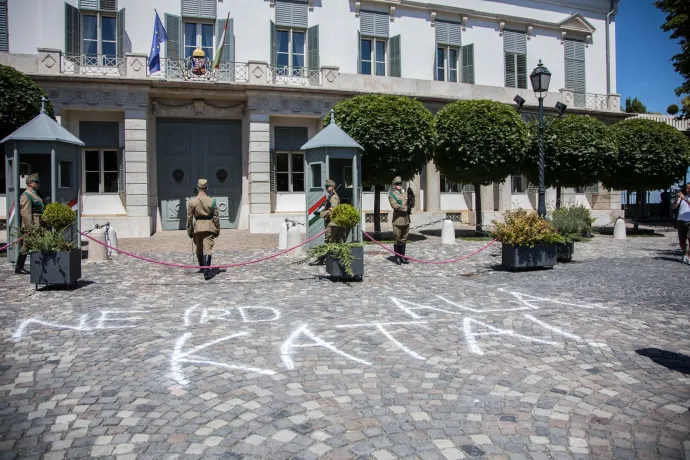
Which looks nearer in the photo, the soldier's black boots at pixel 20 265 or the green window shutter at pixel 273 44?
the soldier's black boots at pixel 20 265

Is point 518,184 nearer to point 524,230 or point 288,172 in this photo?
point 288,172

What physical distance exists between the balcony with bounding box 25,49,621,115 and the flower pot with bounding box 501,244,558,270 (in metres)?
11.9

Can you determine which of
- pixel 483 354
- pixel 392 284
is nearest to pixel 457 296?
pixel 392 284

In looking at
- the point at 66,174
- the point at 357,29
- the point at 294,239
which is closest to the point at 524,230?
the point at 294,239

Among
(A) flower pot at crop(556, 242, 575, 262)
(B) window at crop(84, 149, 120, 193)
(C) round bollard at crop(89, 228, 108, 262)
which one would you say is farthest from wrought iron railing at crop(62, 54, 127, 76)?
(A) flower pot at crop(556, 242, 575, 262)

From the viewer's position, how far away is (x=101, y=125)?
20172 mm

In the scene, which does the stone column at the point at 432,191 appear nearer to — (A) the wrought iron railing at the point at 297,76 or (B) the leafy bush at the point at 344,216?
(A) the wrought iron railing at the point at 297,76

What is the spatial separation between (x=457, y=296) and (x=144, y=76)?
15203mm

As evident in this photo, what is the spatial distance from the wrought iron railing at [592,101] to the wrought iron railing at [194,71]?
1655 cm

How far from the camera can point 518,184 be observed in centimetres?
2667

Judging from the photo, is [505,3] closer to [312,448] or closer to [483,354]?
[483,354]

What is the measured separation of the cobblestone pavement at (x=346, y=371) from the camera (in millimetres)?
3568

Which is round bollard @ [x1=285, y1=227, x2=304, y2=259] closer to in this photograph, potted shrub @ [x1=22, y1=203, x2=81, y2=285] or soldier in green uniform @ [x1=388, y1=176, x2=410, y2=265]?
soldier in green uniform @ [x1=388, y1=176, x2=410, y2=265]

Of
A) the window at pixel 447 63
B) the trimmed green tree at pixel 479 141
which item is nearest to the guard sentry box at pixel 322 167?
the trimmed green tree at pixel 479 141
